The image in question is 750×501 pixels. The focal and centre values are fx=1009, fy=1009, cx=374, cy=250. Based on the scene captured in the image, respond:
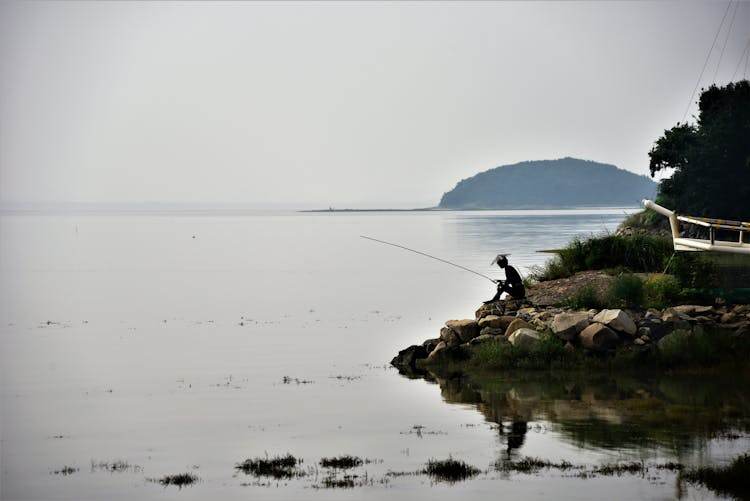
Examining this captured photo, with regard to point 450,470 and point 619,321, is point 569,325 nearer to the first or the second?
point 619,321

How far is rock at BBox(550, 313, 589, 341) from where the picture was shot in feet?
74.8

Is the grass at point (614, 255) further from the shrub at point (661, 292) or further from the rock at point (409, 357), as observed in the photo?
the rock at point (409, 357)

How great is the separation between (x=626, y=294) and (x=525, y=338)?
3221 mm

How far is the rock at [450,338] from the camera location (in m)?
24.0

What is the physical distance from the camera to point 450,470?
14445mm

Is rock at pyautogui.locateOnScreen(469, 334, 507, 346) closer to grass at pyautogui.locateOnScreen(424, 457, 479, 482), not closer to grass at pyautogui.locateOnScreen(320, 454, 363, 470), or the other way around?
grass at pyautogui.locateOnScreen(320, 454, 363, 470)

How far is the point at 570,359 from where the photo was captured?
73.5 ft

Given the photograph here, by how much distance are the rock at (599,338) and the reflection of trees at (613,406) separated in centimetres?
115

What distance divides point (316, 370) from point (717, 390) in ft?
30.1

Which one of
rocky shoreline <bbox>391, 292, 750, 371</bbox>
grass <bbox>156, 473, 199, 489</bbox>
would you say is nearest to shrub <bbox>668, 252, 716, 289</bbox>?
rocky shoreline <bbox>391, 292, 750, 371</bbox>

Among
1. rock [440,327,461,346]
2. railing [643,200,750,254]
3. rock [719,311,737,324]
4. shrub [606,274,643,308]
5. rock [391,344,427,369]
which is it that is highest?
railing [643,200,750,254]

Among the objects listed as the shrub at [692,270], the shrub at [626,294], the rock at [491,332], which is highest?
the shrub at [692,270]

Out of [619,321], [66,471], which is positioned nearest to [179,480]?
[66,471]

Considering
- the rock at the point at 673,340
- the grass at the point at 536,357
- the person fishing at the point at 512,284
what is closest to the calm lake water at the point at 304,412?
the grass at the point at 536,357
